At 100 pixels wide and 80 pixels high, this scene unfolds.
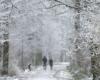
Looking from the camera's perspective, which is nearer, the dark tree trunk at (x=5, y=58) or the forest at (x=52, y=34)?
the forest at (x=52, y=34)

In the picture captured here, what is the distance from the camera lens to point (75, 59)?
15.3 meters

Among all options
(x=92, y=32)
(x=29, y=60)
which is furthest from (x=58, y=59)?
(x=92, y=32)

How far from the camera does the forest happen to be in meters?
13.8

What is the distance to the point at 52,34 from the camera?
883 inches

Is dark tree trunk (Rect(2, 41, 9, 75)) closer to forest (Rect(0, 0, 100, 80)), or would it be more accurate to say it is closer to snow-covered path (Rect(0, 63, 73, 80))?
forest (Rect(0, 0, 100, 80))

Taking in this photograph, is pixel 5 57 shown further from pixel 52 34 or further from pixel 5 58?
pixel 52 34

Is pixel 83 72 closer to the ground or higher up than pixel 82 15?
closer to the ground

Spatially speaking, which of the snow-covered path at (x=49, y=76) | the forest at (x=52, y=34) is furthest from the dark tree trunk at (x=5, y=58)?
the snow-covered path at (x=49, y=76)

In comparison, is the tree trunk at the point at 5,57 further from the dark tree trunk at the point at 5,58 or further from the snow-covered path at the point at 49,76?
the snow-covered path at the point at 49,76

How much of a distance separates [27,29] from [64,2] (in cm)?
586

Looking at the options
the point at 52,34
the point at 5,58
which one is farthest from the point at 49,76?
the point at 52,34

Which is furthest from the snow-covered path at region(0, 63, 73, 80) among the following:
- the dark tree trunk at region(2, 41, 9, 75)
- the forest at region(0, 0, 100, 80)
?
the dark tree trunk at region(2, 41, 9, 75)

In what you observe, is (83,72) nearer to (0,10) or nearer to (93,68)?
(93,68)

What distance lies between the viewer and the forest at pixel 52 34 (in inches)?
544
